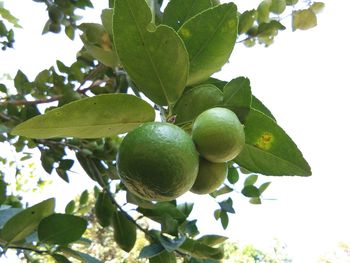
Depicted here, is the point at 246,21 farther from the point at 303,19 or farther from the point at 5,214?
the point at 5,214

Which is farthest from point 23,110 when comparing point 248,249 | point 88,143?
point 248,249

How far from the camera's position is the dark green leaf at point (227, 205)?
158 centimetres

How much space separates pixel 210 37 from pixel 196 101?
0.13m

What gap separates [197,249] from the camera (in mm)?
1375

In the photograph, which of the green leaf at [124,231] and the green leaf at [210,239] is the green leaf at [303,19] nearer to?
the green leaf at [210,239]

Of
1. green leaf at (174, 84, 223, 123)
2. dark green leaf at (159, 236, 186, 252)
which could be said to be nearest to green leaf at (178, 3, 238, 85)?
green leaf at (174, 84, 223, 123)

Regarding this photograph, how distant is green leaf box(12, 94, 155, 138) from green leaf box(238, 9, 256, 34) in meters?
0.91

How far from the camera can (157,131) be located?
2.30ft

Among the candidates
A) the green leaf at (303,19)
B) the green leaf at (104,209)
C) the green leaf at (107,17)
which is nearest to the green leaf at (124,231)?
the green leaf at (104,209)

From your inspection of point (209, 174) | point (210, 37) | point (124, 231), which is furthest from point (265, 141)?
point (124, 231)

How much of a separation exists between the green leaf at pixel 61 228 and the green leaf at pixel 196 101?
445 mm

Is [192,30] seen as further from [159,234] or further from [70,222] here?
[159,234]

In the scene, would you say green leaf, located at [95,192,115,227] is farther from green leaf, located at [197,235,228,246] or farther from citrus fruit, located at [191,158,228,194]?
citrus fruit, located at [191,158,228,194]

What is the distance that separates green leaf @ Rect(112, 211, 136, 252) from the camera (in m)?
1.41
